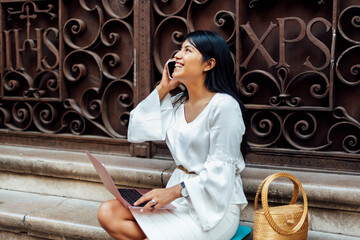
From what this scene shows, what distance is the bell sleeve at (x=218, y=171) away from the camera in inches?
92.4

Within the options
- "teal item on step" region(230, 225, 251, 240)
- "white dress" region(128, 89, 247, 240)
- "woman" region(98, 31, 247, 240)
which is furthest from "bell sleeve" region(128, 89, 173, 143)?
"teal item on step" region(230, 225, 251, 240)

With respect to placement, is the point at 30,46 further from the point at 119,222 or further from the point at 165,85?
the point at 119,222

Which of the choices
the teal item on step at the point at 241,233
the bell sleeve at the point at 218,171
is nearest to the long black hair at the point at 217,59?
the bell sleeve at the point at 218,171

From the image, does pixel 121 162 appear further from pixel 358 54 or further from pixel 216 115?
pixel 358 54

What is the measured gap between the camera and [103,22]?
3889mm

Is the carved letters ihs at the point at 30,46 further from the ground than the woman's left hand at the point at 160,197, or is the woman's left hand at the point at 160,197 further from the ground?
the carved letters ihs at the point at 30,46

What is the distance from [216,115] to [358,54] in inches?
52.4

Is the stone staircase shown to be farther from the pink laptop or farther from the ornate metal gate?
the pink laptop

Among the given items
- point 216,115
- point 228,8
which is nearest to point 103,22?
point 228,8

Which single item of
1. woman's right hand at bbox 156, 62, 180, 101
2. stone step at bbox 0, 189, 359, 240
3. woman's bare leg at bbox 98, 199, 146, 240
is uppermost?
woman's right hand at bbox 156, 62, 180, 101

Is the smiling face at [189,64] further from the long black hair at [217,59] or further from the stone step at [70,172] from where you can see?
the stone step at [70,172]

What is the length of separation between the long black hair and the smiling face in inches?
1.0

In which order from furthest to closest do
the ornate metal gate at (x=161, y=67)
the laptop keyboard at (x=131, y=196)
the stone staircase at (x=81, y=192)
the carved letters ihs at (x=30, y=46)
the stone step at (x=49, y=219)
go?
the carved letters ihs at (x=30, y=46), the ornate metal gate at (x=161, y=67), the stone step at (x=49, y=219), the stone staircase at (x=81, y=192), the laptop keyboard at (x=131, y=196)

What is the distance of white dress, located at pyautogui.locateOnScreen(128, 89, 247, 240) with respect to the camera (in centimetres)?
235
